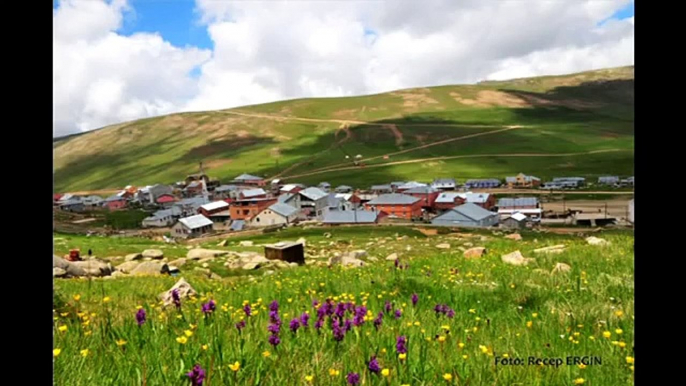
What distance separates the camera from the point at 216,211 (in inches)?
3278

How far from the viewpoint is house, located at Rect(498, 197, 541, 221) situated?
7119cm

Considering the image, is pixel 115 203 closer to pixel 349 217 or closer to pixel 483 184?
pixel 349 217

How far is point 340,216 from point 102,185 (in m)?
128

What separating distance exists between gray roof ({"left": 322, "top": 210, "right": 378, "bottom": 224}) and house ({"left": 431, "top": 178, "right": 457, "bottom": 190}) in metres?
50.9

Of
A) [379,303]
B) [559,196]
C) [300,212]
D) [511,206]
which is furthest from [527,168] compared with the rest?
[379,303]

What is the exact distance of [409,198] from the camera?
82.6m

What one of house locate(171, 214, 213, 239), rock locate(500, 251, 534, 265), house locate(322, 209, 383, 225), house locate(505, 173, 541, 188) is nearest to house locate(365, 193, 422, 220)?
house locate(322, 209, 383, 225)

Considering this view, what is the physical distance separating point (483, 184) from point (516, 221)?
58.6 meters

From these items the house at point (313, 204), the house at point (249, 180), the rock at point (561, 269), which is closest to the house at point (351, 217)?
the house at point (313, 204)

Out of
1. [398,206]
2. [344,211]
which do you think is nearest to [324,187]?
[398,206]
